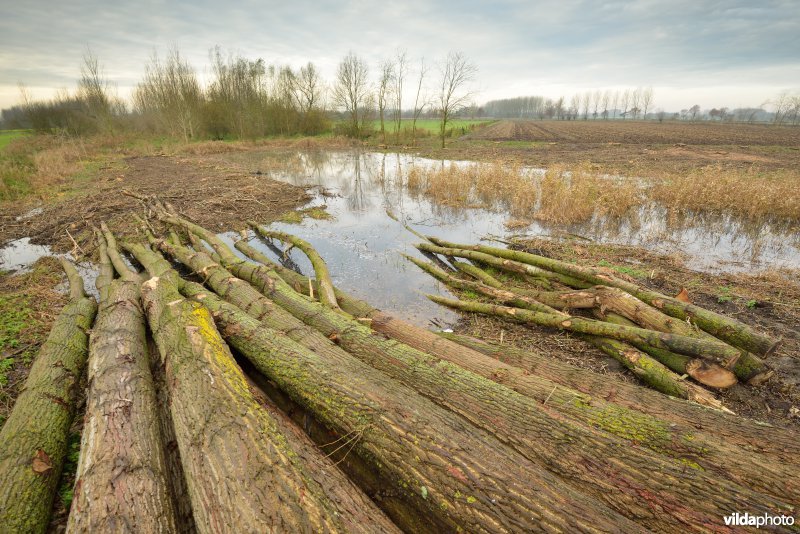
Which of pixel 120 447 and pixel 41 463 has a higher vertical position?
pixel 120 447

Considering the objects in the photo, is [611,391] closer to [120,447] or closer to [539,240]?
[120,447]

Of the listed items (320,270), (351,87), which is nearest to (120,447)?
(320,270)

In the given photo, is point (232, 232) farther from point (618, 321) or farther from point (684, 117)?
point (684, 117)

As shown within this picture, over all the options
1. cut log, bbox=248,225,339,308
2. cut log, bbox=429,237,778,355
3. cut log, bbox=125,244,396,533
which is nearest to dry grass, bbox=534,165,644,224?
cut log, bbox=429,237,778,355

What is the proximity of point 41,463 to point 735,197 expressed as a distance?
1502 centimetres

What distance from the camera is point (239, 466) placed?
2043mm

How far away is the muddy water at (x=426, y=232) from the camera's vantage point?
20.8ft

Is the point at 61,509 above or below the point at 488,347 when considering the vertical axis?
below

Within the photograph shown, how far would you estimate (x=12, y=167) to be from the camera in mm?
14523

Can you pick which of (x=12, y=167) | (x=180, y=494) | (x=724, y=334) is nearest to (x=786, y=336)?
(x=724, y=334)

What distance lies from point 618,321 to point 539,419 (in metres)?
2.72

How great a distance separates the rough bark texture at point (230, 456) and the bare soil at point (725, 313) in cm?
323

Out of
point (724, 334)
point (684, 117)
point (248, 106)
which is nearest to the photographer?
point (724, 334)

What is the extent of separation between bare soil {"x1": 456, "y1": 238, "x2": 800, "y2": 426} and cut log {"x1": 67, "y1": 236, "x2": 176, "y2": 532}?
12.5 ft
